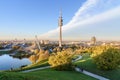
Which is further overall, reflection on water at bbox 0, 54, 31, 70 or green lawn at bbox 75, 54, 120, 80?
reflection on water at bbox 0, 54, 31, 70

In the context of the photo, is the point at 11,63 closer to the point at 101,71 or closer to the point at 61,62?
the point at 61,62

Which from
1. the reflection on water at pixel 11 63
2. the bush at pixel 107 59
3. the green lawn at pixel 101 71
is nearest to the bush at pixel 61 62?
the green lawn at pixel 101 71

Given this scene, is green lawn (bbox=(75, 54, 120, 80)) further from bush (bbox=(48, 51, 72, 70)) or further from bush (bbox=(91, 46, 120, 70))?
bush (bbox=(48, 51, 72, 70))

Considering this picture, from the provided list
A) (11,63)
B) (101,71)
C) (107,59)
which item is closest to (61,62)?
(101,71)

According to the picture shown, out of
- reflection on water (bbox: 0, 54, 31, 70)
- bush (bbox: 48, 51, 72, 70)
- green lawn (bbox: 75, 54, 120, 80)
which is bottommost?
reflection on water (bbox: 0, 54, 31, 70)

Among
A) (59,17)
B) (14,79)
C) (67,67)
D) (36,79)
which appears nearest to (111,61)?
(67,67)

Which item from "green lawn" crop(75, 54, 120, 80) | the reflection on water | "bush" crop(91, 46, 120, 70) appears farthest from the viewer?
the reflection on water

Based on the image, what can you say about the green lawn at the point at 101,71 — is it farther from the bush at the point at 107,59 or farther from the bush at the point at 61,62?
the bush at the point at 61,62

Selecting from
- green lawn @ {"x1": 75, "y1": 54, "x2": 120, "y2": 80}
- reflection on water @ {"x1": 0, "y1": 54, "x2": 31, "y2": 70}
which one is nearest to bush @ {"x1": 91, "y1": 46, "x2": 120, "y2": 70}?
green lawn @ {"x1": 75, "y1": 54, "x2": 120, "y2": 80}

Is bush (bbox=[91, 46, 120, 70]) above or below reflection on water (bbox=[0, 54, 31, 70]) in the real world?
above

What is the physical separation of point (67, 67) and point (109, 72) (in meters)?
7.47

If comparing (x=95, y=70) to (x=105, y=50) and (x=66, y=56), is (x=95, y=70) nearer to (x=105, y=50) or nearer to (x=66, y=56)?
(x=105, y=50)

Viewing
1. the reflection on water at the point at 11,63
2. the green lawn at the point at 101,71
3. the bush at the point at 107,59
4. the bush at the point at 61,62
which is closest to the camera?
the bush at the point at 61,62

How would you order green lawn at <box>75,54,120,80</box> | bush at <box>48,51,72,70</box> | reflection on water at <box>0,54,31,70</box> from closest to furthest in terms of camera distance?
bush at <box>48,51,72,70</box> → green lawn at <box>75,54,120,80</box> → reflection on water at <box>0,54,31,70</box>
